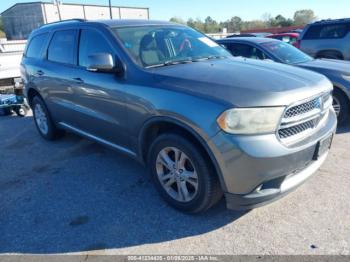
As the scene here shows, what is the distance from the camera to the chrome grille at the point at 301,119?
264 centimetres

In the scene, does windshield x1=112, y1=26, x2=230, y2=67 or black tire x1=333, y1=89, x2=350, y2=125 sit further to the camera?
black tire x1=333, y1=89, x2=350, y2=125

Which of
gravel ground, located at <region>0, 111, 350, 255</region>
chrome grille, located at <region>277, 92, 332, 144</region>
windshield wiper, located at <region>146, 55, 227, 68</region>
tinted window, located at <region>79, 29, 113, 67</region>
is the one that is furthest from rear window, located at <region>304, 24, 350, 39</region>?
tinted window, located at <region>79, 29, 113, 67</region>

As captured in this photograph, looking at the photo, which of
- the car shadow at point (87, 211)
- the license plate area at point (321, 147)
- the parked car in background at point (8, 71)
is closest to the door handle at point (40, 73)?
the car shadow at point (87, 211)

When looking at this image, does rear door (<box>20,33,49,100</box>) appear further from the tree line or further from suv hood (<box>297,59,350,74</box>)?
the tree line

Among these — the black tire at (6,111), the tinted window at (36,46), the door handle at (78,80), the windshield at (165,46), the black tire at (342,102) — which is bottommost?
the black tire at (6,111)

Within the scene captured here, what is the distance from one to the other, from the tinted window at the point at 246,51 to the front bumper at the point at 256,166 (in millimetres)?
4070

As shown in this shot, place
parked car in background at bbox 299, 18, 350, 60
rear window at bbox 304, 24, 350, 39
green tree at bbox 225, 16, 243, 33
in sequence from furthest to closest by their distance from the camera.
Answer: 1. green tree at bbox 225, 16, 243, 33
2. rear window at bbox 304, 24, 350, 39
3. parked car in background at bbox 299, 18, 350, 60

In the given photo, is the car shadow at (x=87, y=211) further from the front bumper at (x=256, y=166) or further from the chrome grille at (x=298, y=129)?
the chrome grille at (x=298, y=129)

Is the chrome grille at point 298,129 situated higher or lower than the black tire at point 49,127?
higher

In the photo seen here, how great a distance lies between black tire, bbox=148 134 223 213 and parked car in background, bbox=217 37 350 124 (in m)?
3.54

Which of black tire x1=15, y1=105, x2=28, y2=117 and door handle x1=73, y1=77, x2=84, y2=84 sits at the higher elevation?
door handle x1=73, y1=77, x2=84, y2=84

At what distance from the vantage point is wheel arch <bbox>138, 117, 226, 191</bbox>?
8.86 feet

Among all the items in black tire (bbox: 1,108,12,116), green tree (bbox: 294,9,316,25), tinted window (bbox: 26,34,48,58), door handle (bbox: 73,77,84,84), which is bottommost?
green tree (bbox: 294,9,316,25)

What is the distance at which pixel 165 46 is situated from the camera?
3.83 m
